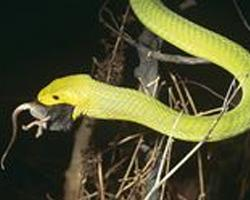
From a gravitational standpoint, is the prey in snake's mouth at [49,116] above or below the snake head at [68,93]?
below

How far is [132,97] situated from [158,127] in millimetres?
72

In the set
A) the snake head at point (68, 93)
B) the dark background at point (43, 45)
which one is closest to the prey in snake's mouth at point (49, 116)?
the snake head at point (68, 93)

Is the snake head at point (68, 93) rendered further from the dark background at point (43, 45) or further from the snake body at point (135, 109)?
the dark background at point (43, 45)

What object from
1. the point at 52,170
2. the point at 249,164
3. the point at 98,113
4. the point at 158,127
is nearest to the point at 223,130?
the point at 158,127

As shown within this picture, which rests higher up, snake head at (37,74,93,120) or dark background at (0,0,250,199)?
snake head at (37,74,93,120)

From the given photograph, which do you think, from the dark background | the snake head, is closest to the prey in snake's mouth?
the snake head

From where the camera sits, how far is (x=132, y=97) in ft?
4.23

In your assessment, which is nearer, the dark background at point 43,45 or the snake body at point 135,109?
Result: the snake body at point 135,109

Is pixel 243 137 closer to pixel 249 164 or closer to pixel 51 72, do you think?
pixel 249 164

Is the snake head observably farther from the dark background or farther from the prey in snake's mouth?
the dark background

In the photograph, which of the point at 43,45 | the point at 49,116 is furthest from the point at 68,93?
the point at 43,45

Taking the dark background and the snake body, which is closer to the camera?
the snake body

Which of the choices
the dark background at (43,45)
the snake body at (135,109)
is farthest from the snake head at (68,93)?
the dark background at (43,45)

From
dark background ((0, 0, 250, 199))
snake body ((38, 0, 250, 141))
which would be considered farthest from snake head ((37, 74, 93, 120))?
dark background ((0, 0, 250, 199))
